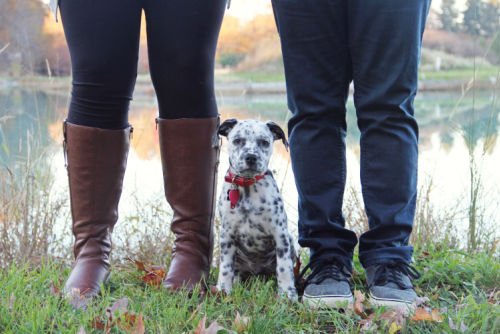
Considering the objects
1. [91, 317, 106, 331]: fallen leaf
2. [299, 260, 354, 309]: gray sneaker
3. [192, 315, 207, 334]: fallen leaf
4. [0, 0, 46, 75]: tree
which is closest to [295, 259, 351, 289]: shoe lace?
[299, 260, 354, 309]: gray sneaker

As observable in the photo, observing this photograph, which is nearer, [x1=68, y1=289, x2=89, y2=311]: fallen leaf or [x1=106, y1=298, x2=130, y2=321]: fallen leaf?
[x1=106, y1=298, x2=130, y2=321]: fallen leaf

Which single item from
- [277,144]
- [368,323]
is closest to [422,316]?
[368,323]

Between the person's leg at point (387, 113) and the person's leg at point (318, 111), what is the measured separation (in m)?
0.08

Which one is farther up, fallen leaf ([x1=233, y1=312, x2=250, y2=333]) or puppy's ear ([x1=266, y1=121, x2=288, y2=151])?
puppy's ear ([x1=266, y1=121, x2=288, y2=151])

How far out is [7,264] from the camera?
2.92 metres

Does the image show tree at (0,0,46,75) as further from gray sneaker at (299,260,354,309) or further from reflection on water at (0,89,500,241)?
gray sneaker at (299,260,354,309)

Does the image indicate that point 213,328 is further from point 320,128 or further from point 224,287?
point 320,128

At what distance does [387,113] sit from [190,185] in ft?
2.97

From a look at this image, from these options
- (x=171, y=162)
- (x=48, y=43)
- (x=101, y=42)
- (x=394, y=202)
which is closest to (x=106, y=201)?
(x=171, y=162)

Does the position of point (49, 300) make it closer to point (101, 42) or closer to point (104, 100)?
point (104, 100)

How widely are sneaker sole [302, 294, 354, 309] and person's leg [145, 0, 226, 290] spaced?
52cm

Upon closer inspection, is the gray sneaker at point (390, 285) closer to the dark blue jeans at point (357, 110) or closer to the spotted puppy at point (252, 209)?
the dark blue jeans at point (357, 110)

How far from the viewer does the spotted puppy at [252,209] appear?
214cm

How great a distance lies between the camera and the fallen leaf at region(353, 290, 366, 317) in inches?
74.5
